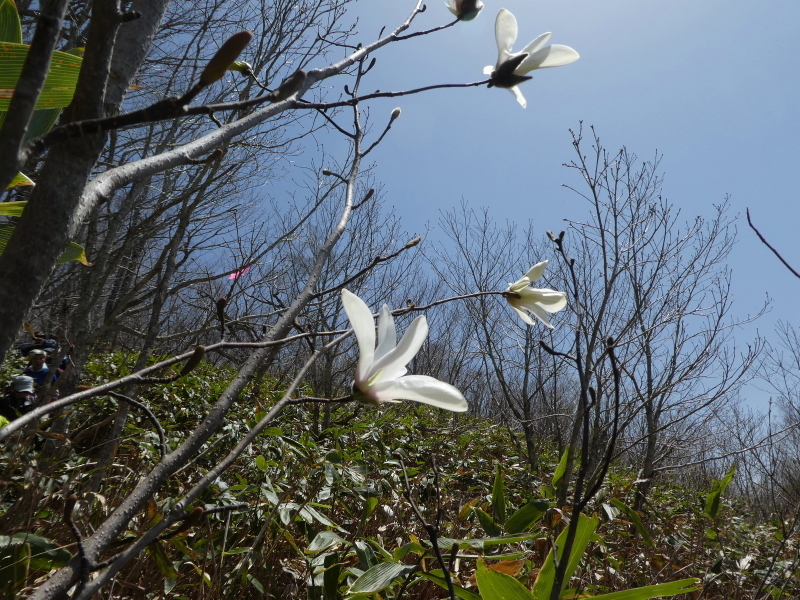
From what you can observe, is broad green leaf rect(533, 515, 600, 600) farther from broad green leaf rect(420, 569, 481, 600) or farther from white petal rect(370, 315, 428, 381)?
white petal rect(370, 315, 428, 381)

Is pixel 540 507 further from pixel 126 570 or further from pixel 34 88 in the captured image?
pixel 34 88

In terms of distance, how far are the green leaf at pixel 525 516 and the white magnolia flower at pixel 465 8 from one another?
1220 millimetres

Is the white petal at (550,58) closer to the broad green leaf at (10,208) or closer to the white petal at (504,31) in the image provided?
the white petal at (504,31)

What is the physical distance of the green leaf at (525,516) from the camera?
140cm

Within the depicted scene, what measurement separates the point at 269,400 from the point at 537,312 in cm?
411

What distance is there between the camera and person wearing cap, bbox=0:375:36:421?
3.22 metres

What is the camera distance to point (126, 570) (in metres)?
1.47

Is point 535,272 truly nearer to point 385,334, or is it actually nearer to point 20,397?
point 385,334

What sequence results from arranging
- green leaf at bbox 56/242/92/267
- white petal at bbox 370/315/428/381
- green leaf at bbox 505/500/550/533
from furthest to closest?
green leaf at bbox 505/500/550/533
green leaf at bbox 56/242/92/267
white petal at bbox 370/315/428/381

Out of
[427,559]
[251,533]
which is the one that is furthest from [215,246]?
[427,559]

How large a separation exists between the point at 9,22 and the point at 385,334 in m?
0.64

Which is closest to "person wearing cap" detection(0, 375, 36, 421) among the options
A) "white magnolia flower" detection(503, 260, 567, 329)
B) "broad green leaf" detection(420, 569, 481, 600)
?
"broad green leaf" detection(420, 569, 481, 600)

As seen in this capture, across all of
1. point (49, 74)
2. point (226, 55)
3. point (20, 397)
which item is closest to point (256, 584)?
point (49, 74)

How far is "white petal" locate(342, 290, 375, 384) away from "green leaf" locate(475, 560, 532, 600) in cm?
42
